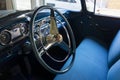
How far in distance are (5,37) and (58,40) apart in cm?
43

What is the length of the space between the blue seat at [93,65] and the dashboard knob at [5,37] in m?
0.50

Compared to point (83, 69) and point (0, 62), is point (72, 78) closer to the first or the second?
point (83, 69)

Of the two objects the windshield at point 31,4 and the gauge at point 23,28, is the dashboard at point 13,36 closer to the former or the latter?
the gauge at point 23,28

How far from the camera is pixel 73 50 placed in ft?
4.83

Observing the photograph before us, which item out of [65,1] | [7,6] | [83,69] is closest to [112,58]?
[83,69]

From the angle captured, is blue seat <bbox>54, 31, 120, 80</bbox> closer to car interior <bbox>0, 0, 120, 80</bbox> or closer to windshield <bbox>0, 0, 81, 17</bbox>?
car interior <bbox>0, 0, 120, 80</bbox>

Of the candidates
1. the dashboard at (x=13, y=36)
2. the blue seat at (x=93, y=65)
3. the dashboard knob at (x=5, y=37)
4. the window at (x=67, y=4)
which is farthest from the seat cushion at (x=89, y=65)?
the window at (x=67, y=4)

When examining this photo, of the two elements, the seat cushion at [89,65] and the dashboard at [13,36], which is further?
the seat cushion at [89,65]

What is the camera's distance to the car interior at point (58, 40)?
45.9 inches

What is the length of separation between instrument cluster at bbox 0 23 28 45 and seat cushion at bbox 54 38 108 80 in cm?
44

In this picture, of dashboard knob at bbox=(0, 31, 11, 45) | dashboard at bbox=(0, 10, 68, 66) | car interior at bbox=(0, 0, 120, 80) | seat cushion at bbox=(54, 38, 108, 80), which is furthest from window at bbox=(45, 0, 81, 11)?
dashboard knob at bbox=(0, 31, 11, 45)

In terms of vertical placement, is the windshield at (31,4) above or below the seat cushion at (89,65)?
above

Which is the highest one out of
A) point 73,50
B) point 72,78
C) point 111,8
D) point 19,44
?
point 111,8

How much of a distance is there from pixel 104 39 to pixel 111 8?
432 mm
